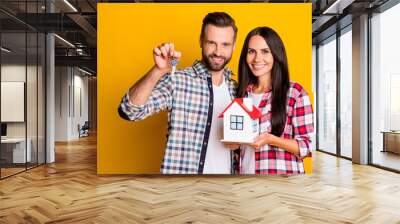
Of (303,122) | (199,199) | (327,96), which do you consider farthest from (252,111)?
(327,96)

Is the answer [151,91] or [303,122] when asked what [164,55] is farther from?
[303,122]

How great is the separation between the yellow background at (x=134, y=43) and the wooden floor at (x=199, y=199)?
0.43 m

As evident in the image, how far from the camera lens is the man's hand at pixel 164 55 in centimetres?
154

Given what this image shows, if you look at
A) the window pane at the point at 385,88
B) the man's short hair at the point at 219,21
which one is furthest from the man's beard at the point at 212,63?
the window pane at the point at 385,88

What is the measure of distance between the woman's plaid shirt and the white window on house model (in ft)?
0.48

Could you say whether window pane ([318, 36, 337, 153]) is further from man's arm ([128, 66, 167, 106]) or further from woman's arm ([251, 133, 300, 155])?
man's arm ([128, 66, 167, 106])

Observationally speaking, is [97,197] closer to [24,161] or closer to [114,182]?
[114,182]

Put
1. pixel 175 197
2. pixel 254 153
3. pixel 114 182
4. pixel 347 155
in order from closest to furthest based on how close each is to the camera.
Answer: pixel 254 153 < pixel 175 197 < pixel 114 182 < pixel 347 155

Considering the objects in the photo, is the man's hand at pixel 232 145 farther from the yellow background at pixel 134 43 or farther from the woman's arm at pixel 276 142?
the yellow background at pixel 134 43

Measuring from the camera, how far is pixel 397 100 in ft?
24.6

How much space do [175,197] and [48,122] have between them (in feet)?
15.7

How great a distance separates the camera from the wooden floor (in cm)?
Answer: 422

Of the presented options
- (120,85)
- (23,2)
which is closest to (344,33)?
(120,85)

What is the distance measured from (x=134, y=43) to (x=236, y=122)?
3.98 m
